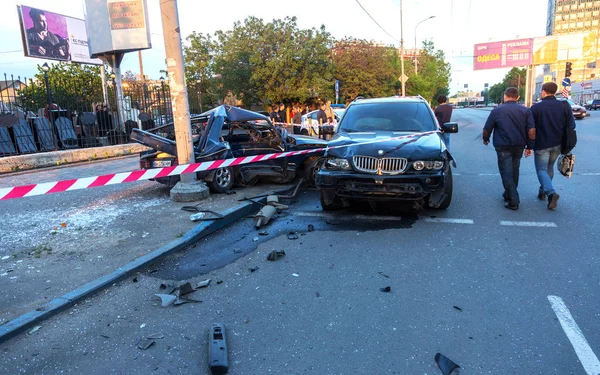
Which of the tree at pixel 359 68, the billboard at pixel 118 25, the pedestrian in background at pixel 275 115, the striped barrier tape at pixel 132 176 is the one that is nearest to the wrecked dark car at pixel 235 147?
the striped barrier tape at pixel 132 176

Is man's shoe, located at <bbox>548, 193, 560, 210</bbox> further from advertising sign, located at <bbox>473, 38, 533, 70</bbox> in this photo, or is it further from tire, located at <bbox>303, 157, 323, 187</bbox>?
advertising sign, located at <bbox>473, 38, 533, 70</bbox>

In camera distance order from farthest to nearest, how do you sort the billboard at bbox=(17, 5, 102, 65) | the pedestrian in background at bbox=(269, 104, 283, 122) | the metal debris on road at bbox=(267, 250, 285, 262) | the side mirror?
the pedestrian in background at bbox=(269, 104, 283, 122) < the billboard at bbox=(17, 5, 102, 65) < the side mirror < the metal debris on road at bbox=(267, 250, 285, 262)

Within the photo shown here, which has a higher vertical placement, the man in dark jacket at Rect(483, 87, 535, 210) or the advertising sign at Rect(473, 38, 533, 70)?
the advertising sign at Rect(473, 38, 533, 70)

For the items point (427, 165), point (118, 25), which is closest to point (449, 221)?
point (427, 165)

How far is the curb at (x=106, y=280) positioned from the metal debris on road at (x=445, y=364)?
3.07 m

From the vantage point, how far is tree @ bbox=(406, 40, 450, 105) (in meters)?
50.8

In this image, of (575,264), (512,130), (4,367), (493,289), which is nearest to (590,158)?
(512,130)

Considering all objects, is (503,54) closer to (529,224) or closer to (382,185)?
(529,224)

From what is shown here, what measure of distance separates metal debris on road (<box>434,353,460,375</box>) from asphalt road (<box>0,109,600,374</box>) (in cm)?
4

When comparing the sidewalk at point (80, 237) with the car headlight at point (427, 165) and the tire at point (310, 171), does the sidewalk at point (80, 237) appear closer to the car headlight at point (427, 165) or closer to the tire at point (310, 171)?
the tire at point (310, 171)

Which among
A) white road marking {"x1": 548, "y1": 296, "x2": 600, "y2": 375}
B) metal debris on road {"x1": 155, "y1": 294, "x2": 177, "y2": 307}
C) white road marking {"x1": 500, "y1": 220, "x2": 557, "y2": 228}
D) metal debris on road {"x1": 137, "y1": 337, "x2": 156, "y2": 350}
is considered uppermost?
metal debris on road {"x1": 155, "y1": 294, "x2": 177, "y2": 307}

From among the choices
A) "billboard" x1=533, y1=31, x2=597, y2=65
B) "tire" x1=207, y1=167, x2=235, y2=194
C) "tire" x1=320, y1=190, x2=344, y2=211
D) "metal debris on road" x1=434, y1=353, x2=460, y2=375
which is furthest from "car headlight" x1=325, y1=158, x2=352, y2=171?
"billboard" x1=533, y1=31, x2=597, y2=65

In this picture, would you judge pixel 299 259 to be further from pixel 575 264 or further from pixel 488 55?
pixel 488 55

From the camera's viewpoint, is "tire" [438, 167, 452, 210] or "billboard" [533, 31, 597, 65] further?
"billboard" [533, 31, 597, 65]
